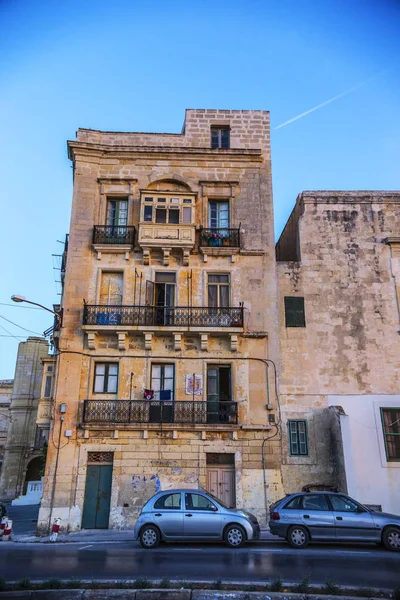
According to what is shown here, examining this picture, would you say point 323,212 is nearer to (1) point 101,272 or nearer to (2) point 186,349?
(2) point 186,349

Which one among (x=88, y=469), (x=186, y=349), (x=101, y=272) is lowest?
(x=88, y=469)

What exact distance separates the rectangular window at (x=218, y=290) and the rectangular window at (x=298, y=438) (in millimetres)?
5625

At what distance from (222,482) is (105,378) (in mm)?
6106

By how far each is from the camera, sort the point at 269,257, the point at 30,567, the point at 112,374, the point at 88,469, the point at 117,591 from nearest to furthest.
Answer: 1. the point at 117,591
2. the point at 30,567
3. the point at 88,469
4. the point at 112,374
5. the point at 269,257

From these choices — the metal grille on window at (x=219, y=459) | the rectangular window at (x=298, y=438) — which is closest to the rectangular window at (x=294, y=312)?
the rectangular window at (x=298, y=438)

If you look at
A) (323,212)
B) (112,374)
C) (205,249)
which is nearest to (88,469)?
(112,374)

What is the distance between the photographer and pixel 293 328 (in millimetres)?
20891

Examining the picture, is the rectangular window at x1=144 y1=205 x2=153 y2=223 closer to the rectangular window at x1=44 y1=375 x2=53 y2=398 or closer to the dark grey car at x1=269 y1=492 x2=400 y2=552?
the rectangular window at x1=44 y1=375 x2=53 y2=398

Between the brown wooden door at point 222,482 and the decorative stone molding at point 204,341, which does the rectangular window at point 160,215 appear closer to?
the decorative stone molding at point 204,341

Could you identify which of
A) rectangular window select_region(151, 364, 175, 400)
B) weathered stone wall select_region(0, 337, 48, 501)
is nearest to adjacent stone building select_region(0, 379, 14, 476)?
weathered stone wall select_region(0, 337, 48, 501)

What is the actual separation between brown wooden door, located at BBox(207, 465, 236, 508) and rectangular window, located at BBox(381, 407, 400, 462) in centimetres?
623

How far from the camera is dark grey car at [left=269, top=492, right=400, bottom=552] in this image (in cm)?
1255

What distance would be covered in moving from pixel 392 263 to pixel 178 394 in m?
11.1

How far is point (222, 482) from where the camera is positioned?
18609 millimetres
